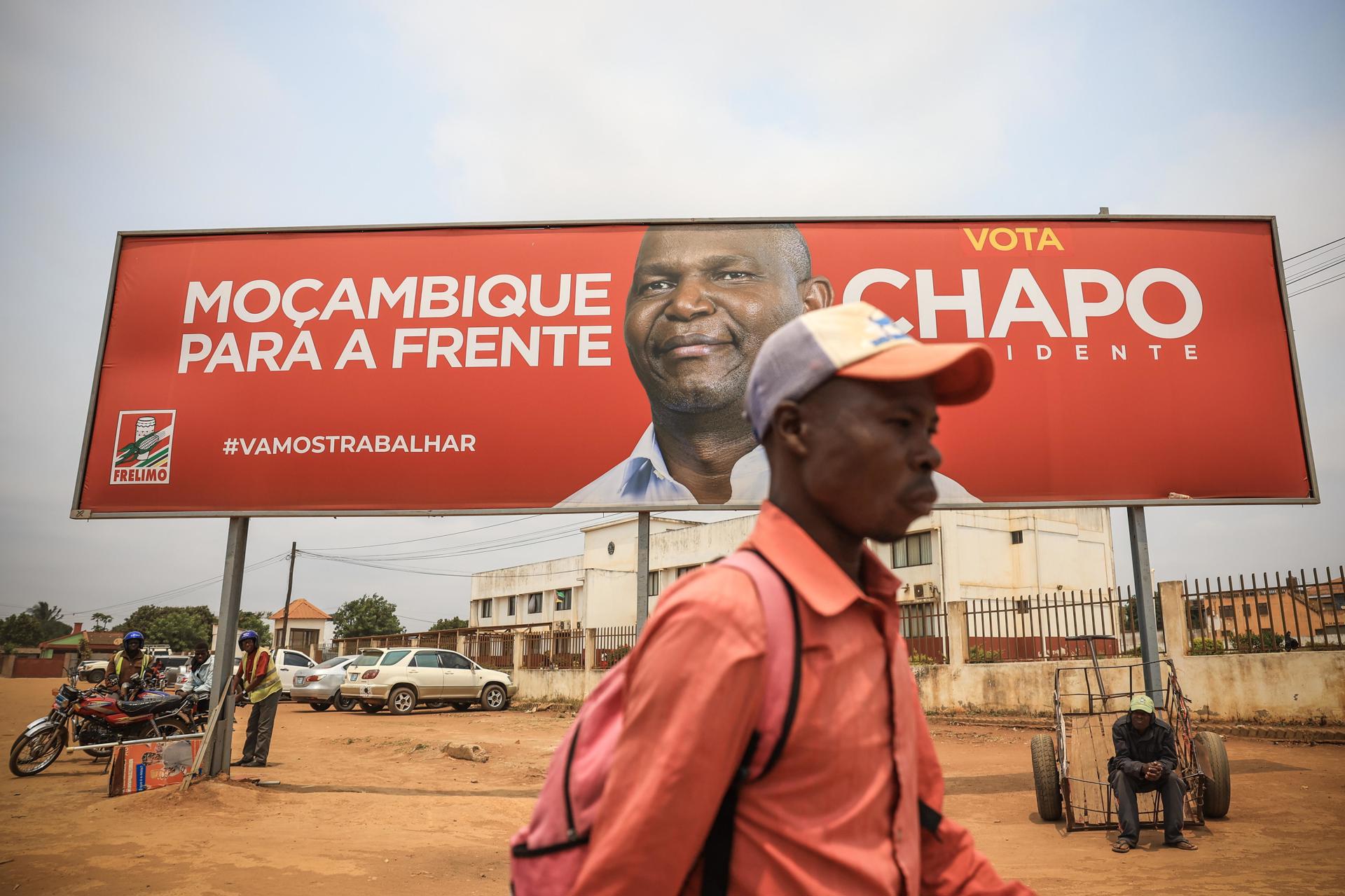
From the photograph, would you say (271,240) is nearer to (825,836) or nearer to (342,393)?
(342,393)

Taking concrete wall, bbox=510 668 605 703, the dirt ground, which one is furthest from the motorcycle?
concrete wall, bbox=510 668 605 703

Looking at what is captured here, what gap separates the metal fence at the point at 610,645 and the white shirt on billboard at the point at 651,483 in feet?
53.1

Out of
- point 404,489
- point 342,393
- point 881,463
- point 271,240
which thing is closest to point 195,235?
point 271,240

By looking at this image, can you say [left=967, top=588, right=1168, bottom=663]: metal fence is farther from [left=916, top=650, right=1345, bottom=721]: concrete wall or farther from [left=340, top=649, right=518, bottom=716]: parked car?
[left=340, top=649, right=518, bottom=716]: parked car

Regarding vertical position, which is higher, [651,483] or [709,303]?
[709,303]

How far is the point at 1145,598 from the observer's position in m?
8.03

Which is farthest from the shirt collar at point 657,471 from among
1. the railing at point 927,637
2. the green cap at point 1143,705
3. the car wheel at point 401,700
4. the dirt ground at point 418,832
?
the car wheel at point 401,700

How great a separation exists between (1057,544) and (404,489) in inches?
1050

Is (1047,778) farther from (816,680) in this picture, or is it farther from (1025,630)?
(1025,630)

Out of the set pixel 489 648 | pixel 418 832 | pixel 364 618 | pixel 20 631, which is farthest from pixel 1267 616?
pixel 20 631

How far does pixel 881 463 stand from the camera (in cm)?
136

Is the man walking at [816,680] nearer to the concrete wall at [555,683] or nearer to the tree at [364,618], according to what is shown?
the concrete wall at [555,683]

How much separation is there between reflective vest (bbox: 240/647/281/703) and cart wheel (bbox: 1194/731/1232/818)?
10017 millimetres

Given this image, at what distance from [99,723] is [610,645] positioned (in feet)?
47.6
